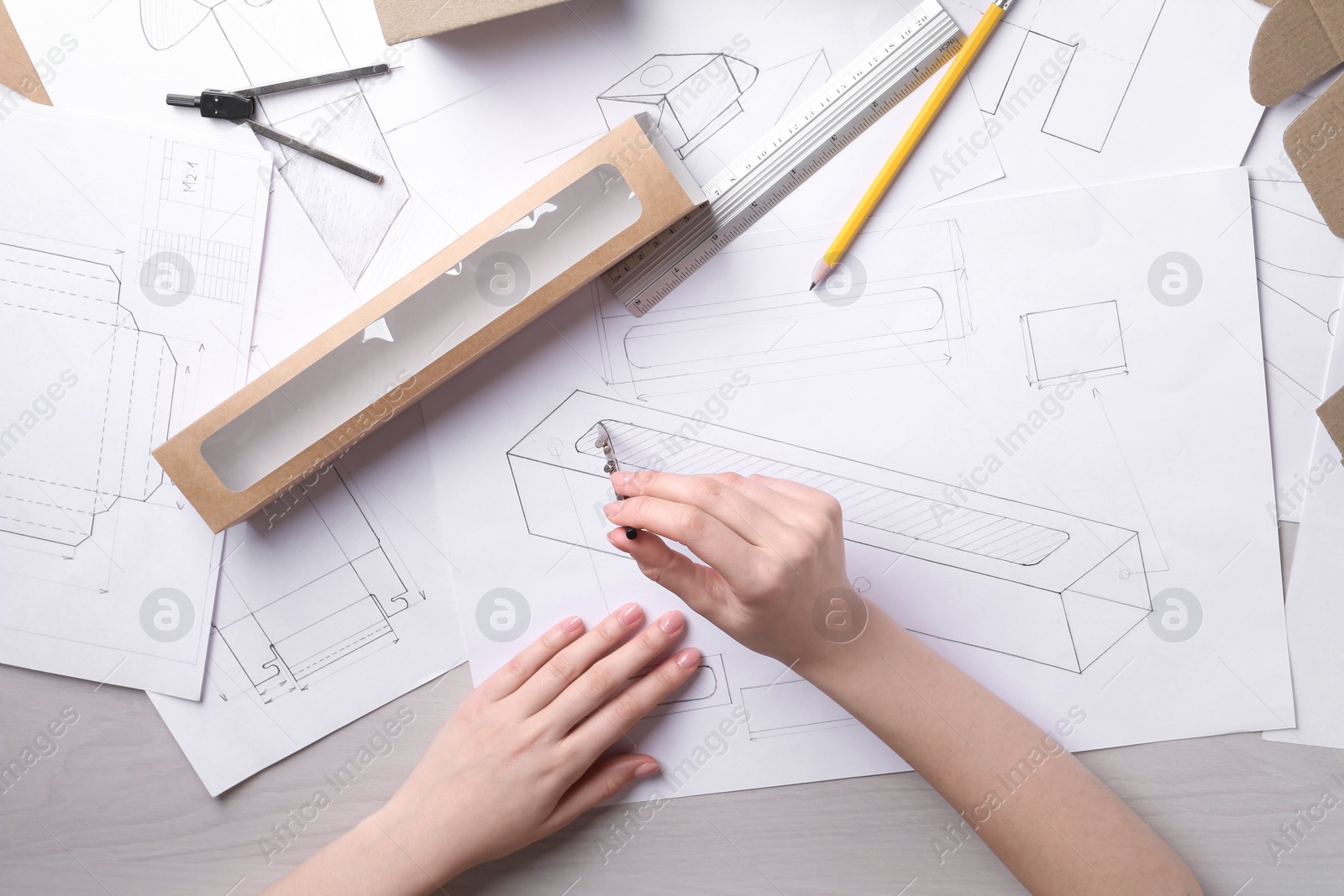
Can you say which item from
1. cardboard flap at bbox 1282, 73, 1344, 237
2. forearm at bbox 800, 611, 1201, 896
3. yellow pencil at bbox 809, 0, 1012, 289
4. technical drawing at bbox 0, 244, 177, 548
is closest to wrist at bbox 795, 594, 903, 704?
forearm at bbox 800, 611, 1201, 896

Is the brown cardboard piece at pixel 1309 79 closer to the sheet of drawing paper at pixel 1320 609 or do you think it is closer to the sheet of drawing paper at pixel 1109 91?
the sheet of drawing paper at pixel 1109 91

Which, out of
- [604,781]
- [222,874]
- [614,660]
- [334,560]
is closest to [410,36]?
[334,560]

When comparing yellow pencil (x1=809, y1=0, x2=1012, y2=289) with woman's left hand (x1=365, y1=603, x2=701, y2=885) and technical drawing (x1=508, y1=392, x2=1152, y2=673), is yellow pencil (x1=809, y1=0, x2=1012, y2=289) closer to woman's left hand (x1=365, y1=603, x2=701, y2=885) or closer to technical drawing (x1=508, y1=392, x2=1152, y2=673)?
technical drawing (x1=508, y1=392, x2=1152, y2=673)

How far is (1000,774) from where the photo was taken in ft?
2.76

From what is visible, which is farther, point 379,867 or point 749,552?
point 379,867

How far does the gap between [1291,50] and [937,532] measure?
70cm

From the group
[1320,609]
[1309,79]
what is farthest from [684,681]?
[1309,79]

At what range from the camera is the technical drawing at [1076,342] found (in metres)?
0.92

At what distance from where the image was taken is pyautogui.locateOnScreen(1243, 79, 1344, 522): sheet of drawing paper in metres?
0.92

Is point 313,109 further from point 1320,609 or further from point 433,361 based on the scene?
A: point 1320,609

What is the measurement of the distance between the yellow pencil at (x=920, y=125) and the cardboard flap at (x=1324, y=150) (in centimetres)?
33

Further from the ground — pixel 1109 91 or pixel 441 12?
pixel 441 12

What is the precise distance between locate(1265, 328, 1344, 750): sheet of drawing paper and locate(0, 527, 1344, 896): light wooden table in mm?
38

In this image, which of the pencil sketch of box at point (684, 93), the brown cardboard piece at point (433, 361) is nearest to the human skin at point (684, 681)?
the brown cardboard piece at point (433, 361)
